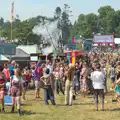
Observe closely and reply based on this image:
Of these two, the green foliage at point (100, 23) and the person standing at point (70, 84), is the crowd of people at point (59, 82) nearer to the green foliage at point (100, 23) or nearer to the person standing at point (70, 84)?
the person standing at point (70, 84)

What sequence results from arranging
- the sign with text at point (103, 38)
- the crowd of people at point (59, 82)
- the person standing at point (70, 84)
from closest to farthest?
the crowd of people at point (59, 82) → the person standing at point (70, 84) → the sign with text at point (103, 38)

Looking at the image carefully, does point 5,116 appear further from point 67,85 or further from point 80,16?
point 80,16

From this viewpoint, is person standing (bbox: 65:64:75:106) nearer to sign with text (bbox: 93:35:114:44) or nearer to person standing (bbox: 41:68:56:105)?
person standing (bbox: 41:68:56:105)

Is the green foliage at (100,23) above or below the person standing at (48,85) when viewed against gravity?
above

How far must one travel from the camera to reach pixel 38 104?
1677 centimetres

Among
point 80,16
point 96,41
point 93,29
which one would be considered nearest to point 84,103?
point 96,41

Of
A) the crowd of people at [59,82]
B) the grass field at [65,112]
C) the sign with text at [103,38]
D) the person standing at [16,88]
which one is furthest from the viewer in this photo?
the sign with text at [103,38]

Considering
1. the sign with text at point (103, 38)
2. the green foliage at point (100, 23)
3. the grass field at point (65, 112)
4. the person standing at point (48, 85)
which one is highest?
the green foliage at point (100, 23)

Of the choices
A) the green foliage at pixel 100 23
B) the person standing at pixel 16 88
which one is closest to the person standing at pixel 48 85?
the person standing at pixel 16 88

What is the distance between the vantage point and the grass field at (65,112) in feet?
43.7

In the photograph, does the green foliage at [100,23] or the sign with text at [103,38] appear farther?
the green foliage at [100,23]

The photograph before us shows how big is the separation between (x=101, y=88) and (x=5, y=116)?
3748 mm

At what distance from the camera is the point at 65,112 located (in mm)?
14516

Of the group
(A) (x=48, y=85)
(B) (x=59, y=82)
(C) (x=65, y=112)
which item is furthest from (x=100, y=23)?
(C) (x=65, y=112)
